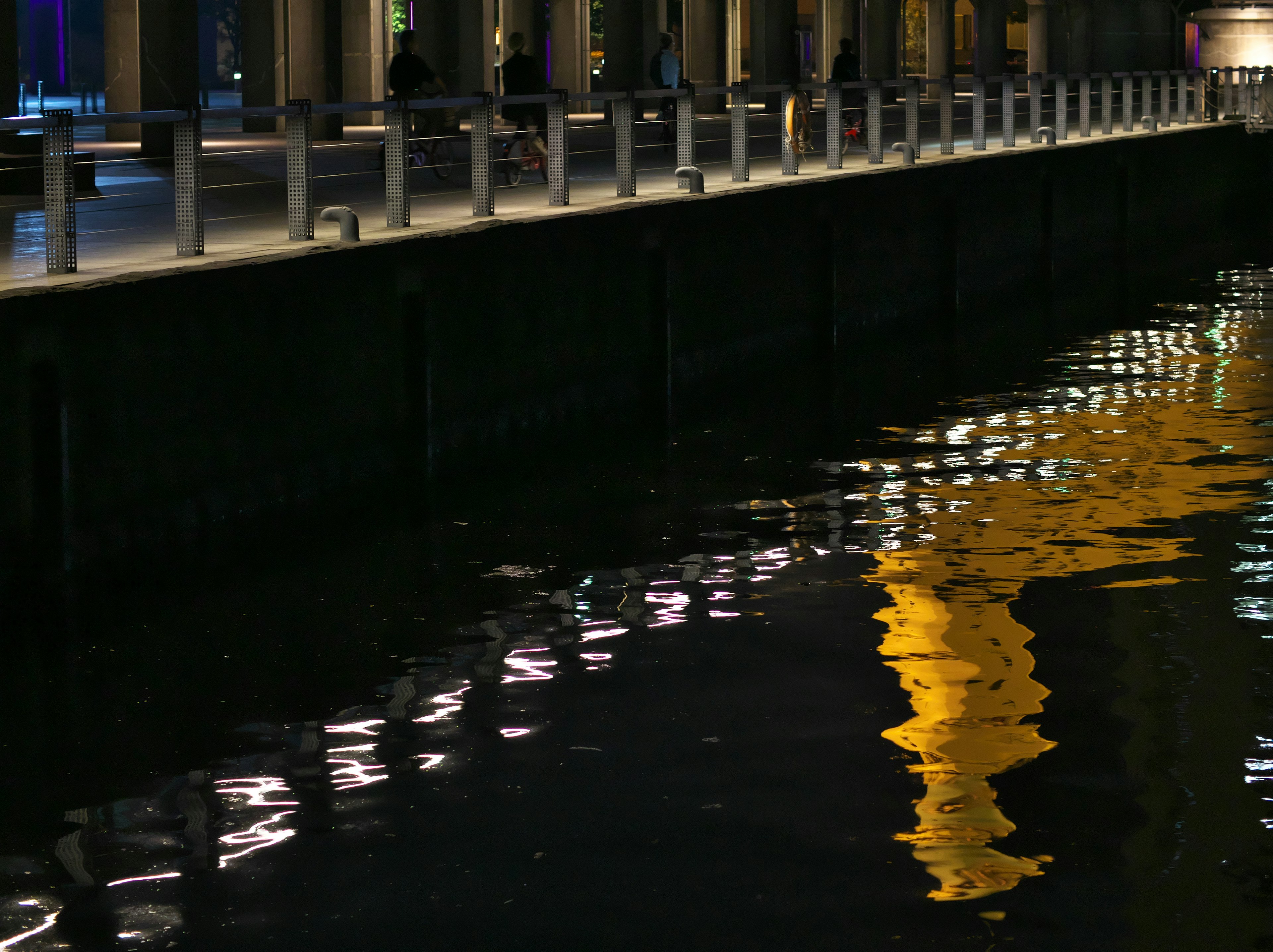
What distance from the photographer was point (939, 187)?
2475 centimetres

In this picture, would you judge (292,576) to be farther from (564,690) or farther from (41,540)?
(564,690)

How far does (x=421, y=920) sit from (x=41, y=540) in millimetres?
4997

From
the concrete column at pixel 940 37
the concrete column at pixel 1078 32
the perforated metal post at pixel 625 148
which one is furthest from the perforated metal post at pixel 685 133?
the concrete column at pixel 1078 32

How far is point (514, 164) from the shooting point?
61.2 feet

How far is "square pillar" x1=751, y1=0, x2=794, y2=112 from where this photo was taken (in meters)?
47.7

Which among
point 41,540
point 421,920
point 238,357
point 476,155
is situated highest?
point 476,155

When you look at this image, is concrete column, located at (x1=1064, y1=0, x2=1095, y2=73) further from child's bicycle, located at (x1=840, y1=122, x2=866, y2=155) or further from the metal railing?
child's bicycle, located at (x1=840, y1=122, x2=866, y2=155)

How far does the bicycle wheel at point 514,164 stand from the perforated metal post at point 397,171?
111 inches

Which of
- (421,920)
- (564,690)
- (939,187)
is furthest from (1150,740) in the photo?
(939,187)

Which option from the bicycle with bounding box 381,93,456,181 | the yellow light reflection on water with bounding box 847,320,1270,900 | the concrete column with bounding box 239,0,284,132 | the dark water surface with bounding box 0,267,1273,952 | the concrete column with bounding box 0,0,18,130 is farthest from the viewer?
the concrete column with bounding box 239,0,284,132

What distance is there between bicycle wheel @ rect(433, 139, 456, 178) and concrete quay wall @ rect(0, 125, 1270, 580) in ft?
4.18

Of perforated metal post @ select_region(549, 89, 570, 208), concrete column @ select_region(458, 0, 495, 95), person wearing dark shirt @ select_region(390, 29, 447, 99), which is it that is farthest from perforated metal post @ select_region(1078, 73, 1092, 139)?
perforated metal post @ select_region(549, 89, 570, 208)

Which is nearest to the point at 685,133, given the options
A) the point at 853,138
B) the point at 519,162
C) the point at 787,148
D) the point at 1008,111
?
the point at 519,162

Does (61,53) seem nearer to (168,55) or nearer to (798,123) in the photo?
(168,55)
